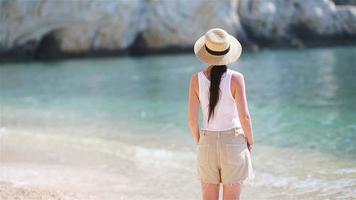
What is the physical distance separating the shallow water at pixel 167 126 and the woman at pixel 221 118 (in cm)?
328

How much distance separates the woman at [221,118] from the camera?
17.8ft

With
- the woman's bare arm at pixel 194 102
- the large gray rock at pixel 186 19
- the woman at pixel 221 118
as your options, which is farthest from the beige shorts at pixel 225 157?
the large gray rock at pixel 186 19

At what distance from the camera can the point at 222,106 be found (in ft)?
18.0

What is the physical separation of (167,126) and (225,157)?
1034 centimetres

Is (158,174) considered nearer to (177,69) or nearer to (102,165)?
(102,165)

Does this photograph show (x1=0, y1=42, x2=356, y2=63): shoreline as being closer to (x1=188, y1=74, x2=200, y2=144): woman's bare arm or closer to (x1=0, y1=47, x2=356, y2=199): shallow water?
(x1=0, y1=47, x2=356, y2=199): shallow water

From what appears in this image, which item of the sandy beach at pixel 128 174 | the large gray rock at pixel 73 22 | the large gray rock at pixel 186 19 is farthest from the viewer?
the large gray rock at pixel 186 19

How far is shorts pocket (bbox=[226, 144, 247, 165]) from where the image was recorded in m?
5.50

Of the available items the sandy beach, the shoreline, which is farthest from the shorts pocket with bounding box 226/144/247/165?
the shoreline

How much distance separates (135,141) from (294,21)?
132 feet

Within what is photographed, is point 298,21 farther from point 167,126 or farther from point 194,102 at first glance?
point 194,102

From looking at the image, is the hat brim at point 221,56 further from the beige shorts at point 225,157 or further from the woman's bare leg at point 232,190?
the woman's bare leg at point 232,190

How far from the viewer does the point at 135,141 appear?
45.7 ft

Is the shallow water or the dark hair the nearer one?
the dark hair
